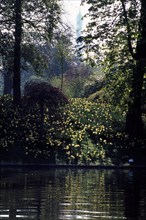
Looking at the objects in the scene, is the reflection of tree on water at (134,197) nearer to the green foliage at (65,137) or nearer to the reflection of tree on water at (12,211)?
the reflection of tree on water at (12,211)

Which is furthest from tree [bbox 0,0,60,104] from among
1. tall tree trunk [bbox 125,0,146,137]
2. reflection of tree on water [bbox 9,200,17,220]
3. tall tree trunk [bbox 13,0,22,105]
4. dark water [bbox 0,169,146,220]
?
reflection of tree on water [bbox 9,200,17,220]

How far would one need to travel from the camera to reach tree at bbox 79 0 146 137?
98.6ft

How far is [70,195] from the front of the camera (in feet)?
53.0

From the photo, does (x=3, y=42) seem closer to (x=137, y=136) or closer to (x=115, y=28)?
(x=115, y=28)

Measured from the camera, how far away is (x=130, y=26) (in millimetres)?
29844

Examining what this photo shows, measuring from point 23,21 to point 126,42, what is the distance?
19.1ft

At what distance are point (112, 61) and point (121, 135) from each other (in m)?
3.85

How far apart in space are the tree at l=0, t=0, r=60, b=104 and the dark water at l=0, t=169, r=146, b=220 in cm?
977

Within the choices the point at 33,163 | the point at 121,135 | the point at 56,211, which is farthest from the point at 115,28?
the point at 56,211

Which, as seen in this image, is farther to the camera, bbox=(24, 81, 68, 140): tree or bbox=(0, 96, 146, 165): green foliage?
bbox=(24, 81, 68, 140): tree

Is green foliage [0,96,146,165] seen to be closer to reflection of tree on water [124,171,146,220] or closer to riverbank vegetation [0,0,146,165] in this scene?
riverbank vegetation [0,0,146,165]

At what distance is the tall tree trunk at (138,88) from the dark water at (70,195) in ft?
22.8

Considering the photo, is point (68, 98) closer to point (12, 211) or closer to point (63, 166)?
point (63, 166)

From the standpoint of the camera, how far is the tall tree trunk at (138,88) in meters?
29.9
